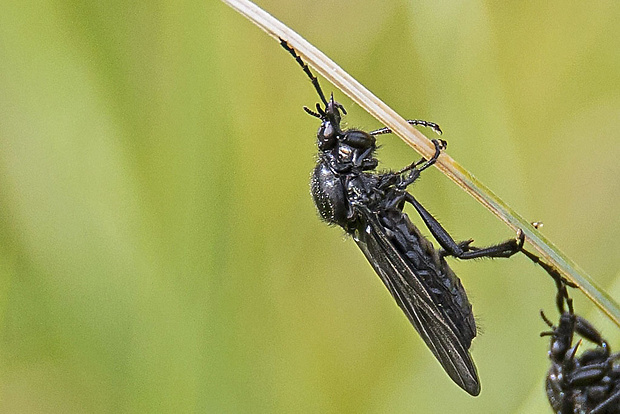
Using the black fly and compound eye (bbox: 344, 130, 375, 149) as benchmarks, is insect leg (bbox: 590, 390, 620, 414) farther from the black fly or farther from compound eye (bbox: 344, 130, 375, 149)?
compound eye (bbox: 344, 130, 375, 149)


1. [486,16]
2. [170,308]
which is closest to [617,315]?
[170,308]

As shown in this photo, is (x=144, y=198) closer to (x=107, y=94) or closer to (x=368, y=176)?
(x=107, y=94)

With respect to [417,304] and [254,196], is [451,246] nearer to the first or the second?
[417,304]

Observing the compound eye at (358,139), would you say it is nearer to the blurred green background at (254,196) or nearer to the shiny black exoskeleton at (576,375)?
the blurred green background at (254,196)

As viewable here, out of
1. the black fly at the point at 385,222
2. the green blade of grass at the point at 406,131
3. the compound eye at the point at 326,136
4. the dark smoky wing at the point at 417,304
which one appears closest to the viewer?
the green blade of grass at the point at 406,131

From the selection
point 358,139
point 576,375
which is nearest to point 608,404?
point 576,375

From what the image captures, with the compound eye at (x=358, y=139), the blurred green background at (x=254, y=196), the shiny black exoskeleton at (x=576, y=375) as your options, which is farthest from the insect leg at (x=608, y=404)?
the compound eye at (x=358, y=139)
